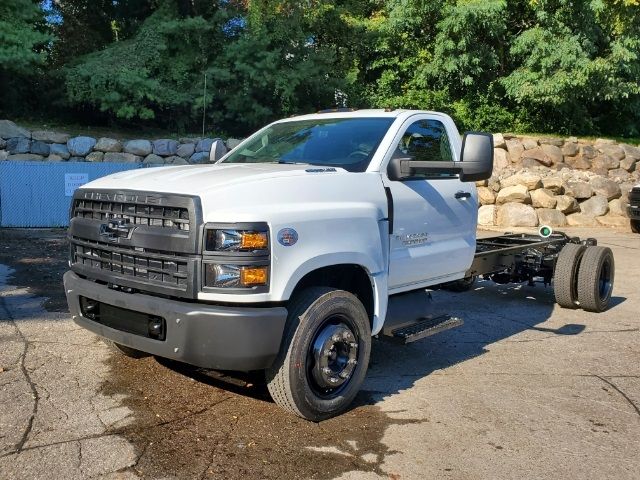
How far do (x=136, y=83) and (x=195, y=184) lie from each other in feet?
42.7

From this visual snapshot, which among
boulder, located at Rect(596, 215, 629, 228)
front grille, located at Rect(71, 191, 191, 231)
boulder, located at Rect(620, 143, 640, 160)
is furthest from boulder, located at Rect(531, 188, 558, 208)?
front grille, located at Rect(71, 191, 191, 231)

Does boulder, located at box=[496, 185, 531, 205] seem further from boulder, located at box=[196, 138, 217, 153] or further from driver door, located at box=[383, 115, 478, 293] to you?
driver door, located at box=[383, 115, 478, 293]

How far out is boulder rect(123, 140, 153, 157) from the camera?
16281 millimetres

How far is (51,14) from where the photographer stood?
17.0 metres

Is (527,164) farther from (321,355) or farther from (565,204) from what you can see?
(321,355)

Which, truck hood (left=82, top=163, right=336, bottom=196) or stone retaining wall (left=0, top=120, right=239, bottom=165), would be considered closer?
truck hood (left=82, top=163, right=336, bottom=196)

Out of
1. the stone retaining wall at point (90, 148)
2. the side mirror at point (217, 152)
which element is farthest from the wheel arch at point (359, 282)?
the stone retaining wall at point (90, 148)

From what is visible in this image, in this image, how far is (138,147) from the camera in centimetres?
1628

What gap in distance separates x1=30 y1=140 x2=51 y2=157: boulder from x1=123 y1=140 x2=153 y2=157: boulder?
1.80 metres

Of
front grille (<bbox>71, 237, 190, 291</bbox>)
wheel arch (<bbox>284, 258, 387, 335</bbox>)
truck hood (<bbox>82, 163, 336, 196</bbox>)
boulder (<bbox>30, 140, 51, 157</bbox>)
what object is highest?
boulder (<bbox>30, 140, 51, 157</bbox>)

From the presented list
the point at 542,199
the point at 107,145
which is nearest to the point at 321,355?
the point at 107,145

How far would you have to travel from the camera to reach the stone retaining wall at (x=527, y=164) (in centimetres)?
1584

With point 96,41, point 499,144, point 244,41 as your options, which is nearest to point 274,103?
point 244,41

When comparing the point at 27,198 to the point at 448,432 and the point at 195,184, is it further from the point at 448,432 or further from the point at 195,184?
the point at 448,432
